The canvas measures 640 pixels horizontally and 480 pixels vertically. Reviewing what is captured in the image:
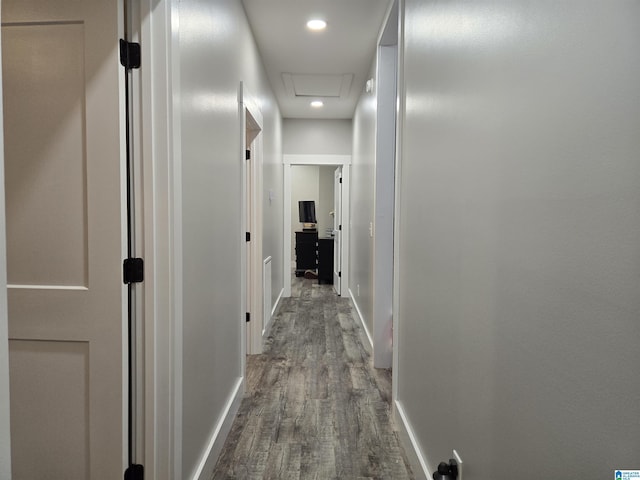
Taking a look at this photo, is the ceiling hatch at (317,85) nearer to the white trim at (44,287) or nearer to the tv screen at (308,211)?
the tv screen at (308,211)

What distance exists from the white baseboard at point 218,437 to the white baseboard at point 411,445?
938 mm

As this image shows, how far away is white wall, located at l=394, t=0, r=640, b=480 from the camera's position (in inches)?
28.3

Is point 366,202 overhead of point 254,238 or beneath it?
overhead

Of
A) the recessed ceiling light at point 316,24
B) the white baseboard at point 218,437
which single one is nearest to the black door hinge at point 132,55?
the white baseboard at point 218,437

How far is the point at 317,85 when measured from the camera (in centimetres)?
475

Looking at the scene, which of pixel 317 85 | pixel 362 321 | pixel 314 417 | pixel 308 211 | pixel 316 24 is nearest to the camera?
pixel 314 417

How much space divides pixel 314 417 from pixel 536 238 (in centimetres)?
205

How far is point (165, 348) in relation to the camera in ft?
5.11

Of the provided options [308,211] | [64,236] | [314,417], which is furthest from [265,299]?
[308,211]

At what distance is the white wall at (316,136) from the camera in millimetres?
6379

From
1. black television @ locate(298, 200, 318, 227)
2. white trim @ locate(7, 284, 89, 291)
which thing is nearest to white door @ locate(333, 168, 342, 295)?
black television @ locate(298, 200, 318, 227)

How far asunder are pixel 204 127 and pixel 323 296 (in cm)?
485

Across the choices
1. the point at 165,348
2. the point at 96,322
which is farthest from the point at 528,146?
the point at 96,322

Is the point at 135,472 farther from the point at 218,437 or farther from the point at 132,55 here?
the point at 132,55
